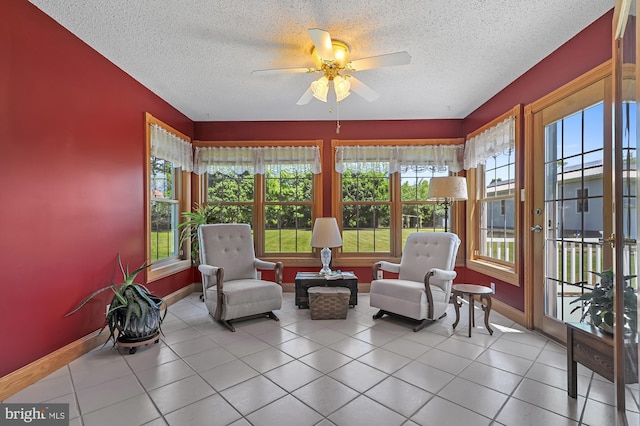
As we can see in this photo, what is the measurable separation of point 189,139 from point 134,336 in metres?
2.80

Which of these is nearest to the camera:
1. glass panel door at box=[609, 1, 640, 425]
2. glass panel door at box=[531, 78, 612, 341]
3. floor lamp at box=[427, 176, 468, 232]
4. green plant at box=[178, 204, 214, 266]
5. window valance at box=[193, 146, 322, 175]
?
glass panel door at box=[609, 1, 640, 425]

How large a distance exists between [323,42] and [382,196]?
9.04 feet

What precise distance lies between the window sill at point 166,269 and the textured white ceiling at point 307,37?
2057 mm

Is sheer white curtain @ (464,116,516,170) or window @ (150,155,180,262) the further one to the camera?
window @ (150,155,180,262)

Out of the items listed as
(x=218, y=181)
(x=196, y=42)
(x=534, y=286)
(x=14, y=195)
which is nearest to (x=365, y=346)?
(x=534, y=286)

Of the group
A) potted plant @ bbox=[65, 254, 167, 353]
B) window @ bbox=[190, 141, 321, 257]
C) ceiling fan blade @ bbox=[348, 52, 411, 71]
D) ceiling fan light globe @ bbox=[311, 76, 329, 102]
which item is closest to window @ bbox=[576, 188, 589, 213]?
ceiling fan blade @ bbox=[348, 52, 411, 71]

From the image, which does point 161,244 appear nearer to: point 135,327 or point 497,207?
point 135,327

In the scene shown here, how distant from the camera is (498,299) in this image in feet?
10.9

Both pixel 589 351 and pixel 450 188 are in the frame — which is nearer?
pixel 589 351

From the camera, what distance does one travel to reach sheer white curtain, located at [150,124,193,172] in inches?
131

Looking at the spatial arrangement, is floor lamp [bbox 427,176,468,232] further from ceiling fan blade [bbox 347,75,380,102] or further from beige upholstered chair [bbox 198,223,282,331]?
beige upholstered chair [bbox 198,223,282,331]

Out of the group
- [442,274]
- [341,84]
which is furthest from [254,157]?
[442,274]

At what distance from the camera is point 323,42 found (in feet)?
6.27

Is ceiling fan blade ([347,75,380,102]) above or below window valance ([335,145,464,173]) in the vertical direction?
above
